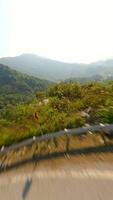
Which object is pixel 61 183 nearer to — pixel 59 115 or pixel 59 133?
pixel 59 133

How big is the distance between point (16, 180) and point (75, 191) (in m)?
2.61

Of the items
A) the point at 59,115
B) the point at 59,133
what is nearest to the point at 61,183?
the point at 59,133

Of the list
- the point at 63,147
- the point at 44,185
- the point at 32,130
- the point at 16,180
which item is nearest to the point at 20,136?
the point at 32,130

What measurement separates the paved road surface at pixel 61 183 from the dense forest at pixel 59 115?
9.70 ft

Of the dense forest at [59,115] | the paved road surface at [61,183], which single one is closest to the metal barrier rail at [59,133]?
the dense forest at [59,115]

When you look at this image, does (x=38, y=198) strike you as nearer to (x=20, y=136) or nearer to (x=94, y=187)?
(x=94, y=187)

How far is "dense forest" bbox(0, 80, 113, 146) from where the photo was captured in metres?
12.5

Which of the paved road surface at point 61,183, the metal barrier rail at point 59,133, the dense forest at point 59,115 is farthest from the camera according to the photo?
the dense forest at point 59,115

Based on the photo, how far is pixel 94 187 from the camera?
731 centimetres

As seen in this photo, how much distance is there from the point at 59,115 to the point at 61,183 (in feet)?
18.1

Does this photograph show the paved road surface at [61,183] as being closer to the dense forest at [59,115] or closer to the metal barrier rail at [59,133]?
the metal barrier rail at [59,133]

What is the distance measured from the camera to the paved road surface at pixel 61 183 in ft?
23.6

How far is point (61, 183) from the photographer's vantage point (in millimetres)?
8180

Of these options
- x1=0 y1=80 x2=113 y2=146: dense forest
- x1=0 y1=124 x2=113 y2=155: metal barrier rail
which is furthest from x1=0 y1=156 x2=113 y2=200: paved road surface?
x1=0 y1=80 x2=113 y2=146: dense forest
